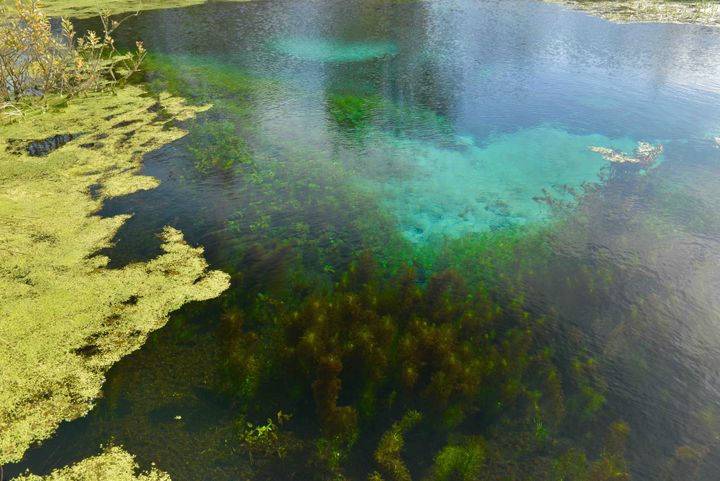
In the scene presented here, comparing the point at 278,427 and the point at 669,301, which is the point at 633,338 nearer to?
the point at 669,301

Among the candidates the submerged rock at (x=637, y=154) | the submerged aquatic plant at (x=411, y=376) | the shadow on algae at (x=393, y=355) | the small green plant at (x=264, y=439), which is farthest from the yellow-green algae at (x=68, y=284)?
the submerged rock at (x=637, y=154)

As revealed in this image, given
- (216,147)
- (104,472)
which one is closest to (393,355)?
(104,472)

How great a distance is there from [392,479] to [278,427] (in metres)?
1.16

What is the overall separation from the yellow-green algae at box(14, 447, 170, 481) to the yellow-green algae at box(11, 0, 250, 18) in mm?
20364

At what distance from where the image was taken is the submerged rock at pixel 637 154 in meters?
9.15

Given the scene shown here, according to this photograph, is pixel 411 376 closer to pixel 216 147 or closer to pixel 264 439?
pixel 264 439

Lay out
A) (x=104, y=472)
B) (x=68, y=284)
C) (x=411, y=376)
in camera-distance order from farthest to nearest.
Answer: (x=68, y=284), (x=411, y=376), (x=104, y=472)

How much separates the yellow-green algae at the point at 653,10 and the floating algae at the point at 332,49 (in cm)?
1067

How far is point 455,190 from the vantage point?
8312 mm

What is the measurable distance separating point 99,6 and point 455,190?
20.7 meters

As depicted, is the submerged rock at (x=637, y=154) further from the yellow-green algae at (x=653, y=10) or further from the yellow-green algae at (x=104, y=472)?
the yellow-green algae at (x=653, y=10)

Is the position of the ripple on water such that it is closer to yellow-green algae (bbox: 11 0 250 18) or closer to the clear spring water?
the clear spring water

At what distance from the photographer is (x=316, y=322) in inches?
203

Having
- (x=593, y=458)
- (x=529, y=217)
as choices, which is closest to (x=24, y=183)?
(x=529, y=217)
